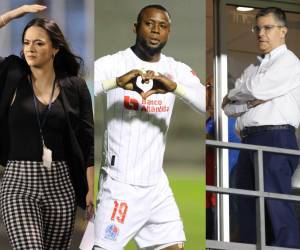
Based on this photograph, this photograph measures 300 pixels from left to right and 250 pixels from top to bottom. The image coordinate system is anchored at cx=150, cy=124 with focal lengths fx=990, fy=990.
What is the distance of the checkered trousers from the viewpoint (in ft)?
26.2

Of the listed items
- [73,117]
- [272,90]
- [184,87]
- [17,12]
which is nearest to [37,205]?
[73,117]

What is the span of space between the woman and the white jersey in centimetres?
22

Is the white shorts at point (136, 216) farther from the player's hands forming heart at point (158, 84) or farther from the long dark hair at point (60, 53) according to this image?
the long dark hair at point (60, 53)

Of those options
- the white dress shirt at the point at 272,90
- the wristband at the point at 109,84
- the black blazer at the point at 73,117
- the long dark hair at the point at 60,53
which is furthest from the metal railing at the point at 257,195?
the long dark hair at the point at 60,53

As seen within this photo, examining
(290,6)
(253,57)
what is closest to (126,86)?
(253,57)

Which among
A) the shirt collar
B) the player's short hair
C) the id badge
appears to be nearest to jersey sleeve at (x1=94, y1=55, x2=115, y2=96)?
the player's short hair

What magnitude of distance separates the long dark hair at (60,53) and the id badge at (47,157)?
67cm

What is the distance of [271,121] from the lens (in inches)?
370

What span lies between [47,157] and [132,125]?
3.02 feet

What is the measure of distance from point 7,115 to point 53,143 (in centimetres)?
45

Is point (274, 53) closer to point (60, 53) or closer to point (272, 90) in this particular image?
point (272, 90)

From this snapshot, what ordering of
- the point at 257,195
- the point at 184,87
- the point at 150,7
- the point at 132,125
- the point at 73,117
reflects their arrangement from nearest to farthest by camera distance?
the point at 73,117 < the point at 132,125 < the point at 150,7 < the point at 184,87 < the point at 257,195

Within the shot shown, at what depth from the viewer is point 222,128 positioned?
9.66m

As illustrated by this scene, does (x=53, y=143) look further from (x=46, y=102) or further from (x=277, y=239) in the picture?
(x=277, y=239)
